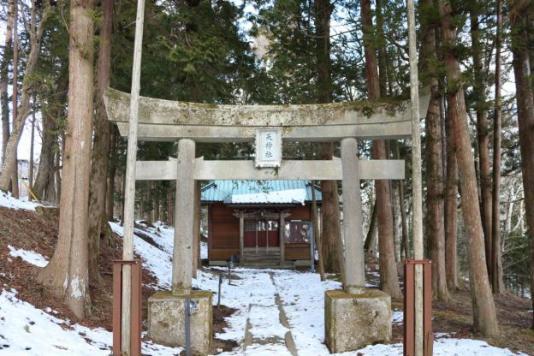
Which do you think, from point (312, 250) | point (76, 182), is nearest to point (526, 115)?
point (76, 182)

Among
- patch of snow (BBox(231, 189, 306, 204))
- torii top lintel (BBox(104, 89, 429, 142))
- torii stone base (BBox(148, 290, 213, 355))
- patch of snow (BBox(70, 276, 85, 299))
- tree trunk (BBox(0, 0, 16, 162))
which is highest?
tree trunk (BBox(0, 0, 16, 162))

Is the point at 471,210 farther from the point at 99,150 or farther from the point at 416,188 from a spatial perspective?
the point at 99,150

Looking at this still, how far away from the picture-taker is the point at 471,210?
808cm

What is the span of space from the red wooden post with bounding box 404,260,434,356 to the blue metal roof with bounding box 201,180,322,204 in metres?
16.6

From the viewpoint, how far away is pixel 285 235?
24672mm

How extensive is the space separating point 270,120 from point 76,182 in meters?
3.54

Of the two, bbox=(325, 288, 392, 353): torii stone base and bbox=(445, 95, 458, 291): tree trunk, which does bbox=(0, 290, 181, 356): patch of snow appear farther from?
bbox=(445, 95, 458, 291): tree trunk

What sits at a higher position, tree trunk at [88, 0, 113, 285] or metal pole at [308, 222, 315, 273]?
tree trunk at [88, 0, 113, 285]

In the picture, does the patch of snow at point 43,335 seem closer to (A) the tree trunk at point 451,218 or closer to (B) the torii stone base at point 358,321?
(B) the torii stone base at point 358,321

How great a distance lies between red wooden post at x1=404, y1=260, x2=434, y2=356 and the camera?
6020 millimetres

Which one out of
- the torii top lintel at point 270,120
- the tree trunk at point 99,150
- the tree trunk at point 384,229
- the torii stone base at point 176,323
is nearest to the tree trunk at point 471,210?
the torii top lintel at point 270,120

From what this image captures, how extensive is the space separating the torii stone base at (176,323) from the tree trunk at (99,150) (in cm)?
266

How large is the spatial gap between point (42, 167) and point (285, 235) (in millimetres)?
11973

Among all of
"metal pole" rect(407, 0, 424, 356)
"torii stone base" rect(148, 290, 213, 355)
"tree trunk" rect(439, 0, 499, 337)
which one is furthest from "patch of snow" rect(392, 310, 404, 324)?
"torii stone base" rect(148, 290, 213, 355)
